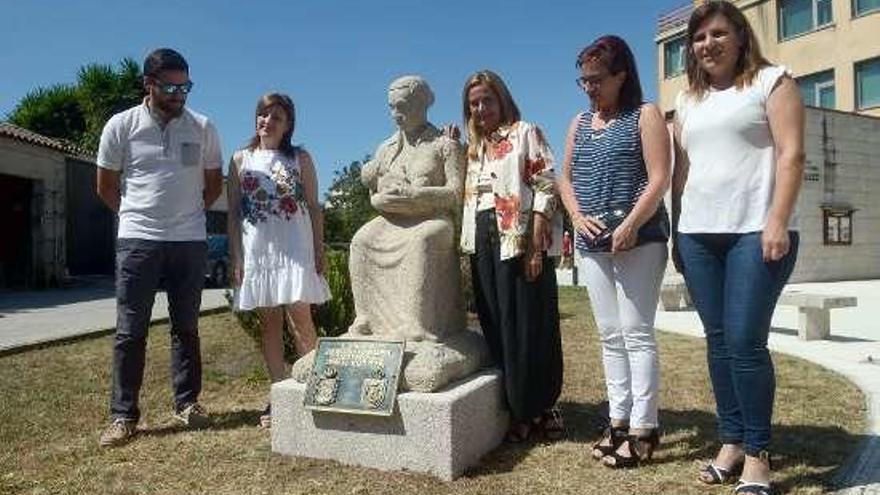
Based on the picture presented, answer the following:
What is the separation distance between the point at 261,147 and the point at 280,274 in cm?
71

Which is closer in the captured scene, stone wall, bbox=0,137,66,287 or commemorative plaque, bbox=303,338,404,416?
commemorative plaque, bbox=303,338,404,416

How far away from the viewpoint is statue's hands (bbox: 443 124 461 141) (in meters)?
3.92

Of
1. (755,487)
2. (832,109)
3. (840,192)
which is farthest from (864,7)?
(755,487)

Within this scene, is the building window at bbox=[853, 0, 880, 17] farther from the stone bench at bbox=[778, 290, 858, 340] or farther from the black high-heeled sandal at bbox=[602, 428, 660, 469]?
the black high-heeled sandal at bbox=[602, 428, 660, 469]

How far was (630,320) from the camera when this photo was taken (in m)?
3.34

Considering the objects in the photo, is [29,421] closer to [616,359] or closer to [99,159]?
[99,159]

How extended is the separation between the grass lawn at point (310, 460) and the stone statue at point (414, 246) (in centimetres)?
54

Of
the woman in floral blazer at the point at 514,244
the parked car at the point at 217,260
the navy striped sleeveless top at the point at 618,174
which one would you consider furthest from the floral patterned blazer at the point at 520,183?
the parked car at the point at 217,260

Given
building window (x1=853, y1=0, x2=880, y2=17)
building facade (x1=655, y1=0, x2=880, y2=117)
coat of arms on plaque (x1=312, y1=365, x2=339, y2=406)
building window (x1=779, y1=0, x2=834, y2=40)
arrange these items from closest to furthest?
coat of arms on plaque (x1=312, y1=365, x2=339, y2=406) → building window (x1=853, y1=0, x2=880, y2=17) → building facade (x1=655, y1=0, x2=880, y2=117) → building window (x1=779, y1=0, x2=834, y2=40)

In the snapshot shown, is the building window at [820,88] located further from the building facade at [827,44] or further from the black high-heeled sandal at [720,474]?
the black high-heeled sandal at [720,474]

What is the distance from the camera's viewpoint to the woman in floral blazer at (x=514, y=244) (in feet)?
11.7

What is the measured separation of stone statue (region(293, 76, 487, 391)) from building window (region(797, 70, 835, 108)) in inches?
968

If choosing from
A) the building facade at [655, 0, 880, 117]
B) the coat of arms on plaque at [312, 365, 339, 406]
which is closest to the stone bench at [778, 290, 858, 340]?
the coat of arms on plaque at [312, 365, 339, 406]

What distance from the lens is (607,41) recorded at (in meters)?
3.33
